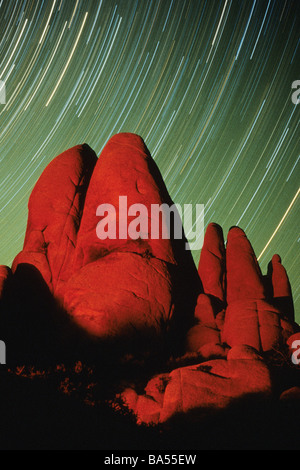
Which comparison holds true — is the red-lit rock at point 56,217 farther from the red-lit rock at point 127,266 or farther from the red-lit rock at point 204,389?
the red-lit rock at point 204,389

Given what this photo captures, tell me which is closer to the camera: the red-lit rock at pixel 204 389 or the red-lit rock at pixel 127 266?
the red-lit rock at pixel 204 389

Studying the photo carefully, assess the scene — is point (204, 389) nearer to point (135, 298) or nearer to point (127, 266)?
point (135, 298)

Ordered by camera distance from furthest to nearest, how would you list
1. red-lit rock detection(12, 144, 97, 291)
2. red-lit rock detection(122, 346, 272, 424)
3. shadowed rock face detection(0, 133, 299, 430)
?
red-lit rock detection(12, 144, 97, 291), shadowed rock face detection(0, 133, 299, 430), red-lit rock detection(122, 346, 272, 424)

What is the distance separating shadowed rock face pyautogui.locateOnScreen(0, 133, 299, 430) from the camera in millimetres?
11117

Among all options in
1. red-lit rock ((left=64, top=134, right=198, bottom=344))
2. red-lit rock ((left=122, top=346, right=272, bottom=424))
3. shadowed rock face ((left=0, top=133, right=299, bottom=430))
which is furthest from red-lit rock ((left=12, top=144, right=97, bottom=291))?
red-lit rock ((left=122, top=346, right=272, bottom=424))

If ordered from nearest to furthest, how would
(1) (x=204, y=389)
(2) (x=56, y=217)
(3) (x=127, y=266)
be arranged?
(1) (x=204, y=389)
(3) (x=127, y=266)
(2) (x=56, y=217)

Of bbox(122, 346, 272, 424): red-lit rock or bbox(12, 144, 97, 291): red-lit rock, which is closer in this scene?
bbox(122, 346, 272, 424): red-lit rock

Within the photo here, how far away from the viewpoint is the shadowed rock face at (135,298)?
438 inches

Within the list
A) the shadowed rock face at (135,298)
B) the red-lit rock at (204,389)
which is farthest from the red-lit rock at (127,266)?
the red-lit rock at (204,389)

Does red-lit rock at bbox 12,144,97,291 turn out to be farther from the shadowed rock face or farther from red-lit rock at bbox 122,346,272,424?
red-lit rock at bbox 122,346,272,424

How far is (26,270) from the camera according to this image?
18500 millimetres

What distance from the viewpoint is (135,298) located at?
1436cm

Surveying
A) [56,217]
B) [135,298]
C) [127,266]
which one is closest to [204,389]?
[135,298]
